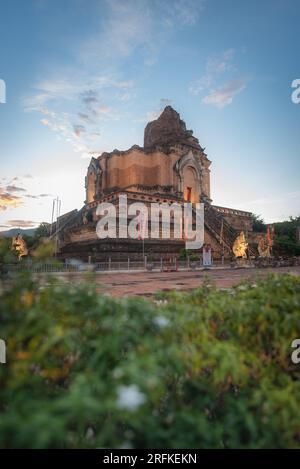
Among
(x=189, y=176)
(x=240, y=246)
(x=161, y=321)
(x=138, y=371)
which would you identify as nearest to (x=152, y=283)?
(x=161, y=321)

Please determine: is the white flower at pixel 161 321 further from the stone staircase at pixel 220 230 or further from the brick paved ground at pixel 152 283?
the stone staircase at pixel 220 230

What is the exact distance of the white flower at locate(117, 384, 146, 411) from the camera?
96cm

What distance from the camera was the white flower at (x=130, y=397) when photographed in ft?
3.13

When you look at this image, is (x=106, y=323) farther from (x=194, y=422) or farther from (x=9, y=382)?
(x=194, y=422)

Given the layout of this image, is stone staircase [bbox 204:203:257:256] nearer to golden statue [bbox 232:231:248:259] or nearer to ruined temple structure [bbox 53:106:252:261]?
ruined temple structure [bbox 53:106:252:261]

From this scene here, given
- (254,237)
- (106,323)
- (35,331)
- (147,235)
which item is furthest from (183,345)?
(254,237)

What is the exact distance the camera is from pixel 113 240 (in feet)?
65.3

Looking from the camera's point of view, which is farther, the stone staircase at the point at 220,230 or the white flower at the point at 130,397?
the stone staircase at the point at 220,230

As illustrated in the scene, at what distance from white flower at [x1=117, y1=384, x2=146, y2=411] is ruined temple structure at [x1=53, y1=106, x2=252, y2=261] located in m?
21.7

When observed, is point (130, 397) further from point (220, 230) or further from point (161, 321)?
point (220, 230)

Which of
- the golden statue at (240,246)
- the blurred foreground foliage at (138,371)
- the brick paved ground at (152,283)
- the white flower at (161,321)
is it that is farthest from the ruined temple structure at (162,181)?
the white flower at (161,321)

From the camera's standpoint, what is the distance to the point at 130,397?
3.27 ft

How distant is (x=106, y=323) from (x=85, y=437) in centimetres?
82

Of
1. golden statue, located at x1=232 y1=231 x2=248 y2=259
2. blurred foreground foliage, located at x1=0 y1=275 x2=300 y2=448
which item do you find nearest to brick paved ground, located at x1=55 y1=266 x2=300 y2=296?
blurred foreground foliage, located at x1=0 y1=275 x2=300 y2=448
